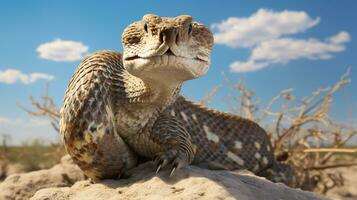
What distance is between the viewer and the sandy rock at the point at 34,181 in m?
4.95

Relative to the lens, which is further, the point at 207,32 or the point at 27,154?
the point at 27,154

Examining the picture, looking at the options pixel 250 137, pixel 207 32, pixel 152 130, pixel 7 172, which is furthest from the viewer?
pixel 7 172

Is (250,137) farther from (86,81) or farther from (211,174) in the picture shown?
(86,81)

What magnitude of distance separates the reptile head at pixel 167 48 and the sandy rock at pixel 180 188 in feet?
2.47

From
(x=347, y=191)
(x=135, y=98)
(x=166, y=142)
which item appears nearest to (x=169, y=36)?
(x=135, y=98)

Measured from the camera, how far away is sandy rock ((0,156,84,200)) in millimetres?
4955

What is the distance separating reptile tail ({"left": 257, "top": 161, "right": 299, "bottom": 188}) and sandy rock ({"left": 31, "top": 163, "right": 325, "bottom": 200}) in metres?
2.34

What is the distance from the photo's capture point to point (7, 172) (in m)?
12.3

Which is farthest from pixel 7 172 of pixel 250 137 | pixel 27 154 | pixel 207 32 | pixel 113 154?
pixel 207 32

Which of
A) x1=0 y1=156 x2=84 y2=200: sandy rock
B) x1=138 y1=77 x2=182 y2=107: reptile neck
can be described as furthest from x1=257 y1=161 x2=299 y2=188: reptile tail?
x1=138 y1=77 x2=182 y2=107: reptile neck

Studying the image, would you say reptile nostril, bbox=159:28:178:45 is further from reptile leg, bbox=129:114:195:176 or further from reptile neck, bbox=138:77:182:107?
reptile leg, bbox=129:114:195:176

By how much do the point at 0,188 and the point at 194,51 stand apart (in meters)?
3.50

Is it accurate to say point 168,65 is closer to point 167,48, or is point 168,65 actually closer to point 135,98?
point 167,48

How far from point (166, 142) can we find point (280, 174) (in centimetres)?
284
